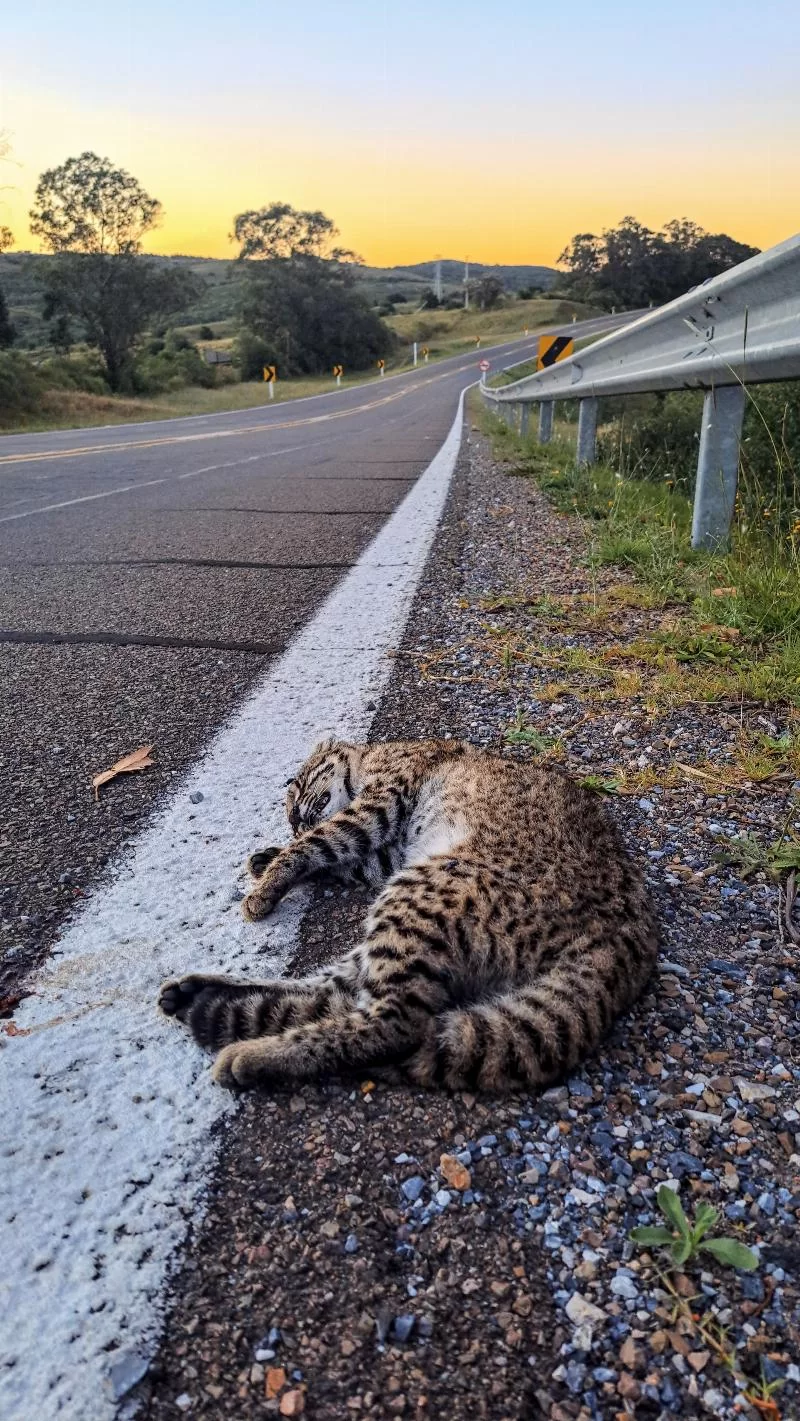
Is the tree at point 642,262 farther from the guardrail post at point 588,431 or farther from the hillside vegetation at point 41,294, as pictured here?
the guardrail post at point 588,431

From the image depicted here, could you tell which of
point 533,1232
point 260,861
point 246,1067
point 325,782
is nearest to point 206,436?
point 325,782

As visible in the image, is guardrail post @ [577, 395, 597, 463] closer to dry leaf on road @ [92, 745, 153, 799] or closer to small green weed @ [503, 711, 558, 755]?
small green weed @ [503, 711, 558, 755]

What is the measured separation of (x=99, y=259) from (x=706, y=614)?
184 ft

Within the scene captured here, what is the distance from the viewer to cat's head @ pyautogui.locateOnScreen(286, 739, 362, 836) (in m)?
3.23

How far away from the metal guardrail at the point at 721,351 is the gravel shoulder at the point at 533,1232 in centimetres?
302

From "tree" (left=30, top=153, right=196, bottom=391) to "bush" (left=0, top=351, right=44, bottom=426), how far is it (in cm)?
1575

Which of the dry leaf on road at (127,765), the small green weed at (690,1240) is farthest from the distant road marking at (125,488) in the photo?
the small green weed at (690,1240)

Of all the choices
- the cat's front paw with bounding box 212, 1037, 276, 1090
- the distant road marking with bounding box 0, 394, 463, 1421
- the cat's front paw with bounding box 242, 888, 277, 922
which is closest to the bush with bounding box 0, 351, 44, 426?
the distant road marking with bounding box 0, 394, 463, 1421

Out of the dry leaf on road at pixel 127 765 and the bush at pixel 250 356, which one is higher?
the bush at pixel 250 356

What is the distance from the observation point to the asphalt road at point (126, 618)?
288 centimetres

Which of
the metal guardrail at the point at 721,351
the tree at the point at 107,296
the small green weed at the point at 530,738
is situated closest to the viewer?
the small green weed at the point at 530,738

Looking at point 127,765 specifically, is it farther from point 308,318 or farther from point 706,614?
point 308,318

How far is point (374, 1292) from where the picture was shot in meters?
1.51

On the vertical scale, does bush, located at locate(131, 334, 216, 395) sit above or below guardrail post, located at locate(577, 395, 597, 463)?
above
